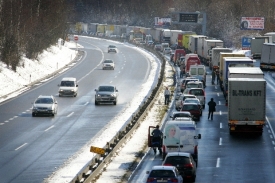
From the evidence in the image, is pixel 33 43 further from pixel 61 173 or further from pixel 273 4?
pixel 273 4

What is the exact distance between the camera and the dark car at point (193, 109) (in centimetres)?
5122

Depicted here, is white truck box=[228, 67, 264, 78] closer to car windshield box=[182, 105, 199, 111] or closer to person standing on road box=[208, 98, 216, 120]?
person standing on road box=[208, 98, 216, 120]

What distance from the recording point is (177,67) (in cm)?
9950

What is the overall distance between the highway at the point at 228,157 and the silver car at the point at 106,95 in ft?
31.5

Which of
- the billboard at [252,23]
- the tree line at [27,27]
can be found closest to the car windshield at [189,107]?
the tree line at [27,27]

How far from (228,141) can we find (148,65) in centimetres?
6007

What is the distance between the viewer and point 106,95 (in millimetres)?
59938

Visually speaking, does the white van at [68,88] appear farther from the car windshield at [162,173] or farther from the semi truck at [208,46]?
the car windshield at [162,173]

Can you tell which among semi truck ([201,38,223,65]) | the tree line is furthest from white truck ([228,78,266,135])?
semi truck ([201,38,223,65])

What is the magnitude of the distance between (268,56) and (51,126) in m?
40.6

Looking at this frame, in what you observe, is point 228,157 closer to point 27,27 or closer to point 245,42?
point 27,27

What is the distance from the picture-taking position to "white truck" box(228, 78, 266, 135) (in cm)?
4394

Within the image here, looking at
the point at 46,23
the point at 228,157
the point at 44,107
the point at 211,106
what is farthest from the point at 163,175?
the point at 46,23

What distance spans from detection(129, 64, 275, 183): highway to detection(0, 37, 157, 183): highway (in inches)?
154
